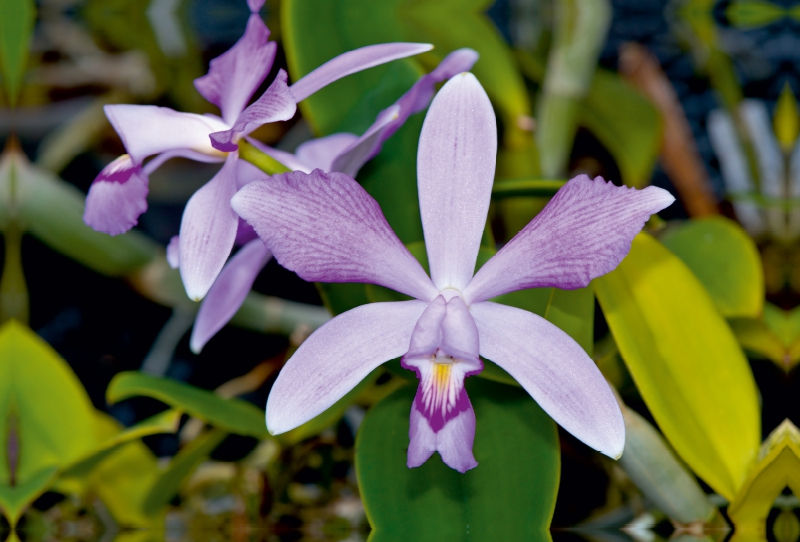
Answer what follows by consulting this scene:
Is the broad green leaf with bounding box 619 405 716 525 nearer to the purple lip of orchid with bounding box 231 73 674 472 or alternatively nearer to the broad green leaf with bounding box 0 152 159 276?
the purple lip of orchid with bounding box 231 73 674 472

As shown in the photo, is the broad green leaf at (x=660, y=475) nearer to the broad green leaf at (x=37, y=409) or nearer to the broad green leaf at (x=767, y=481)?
the broad green leaf at (x=767, y=481)

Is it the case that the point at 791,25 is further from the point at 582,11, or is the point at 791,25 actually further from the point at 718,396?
the point at 718,396

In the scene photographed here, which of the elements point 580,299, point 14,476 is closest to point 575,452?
point 580,299

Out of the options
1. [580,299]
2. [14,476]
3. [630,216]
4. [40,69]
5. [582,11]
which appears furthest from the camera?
[40,69]

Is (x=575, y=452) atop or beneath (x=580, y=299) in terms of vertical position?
beneath

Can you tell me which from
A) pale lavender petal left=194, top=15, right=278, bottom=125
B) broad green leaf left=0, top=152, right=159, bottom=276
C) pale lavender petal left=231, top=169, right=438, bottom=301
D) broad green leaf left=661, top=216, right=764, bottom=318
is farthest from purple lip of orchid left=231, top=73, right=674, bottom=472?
broad green leaf left=0, top=152, right=159, bottom=276

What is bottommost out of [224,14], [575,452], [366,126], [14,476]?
Result: [575,452]
